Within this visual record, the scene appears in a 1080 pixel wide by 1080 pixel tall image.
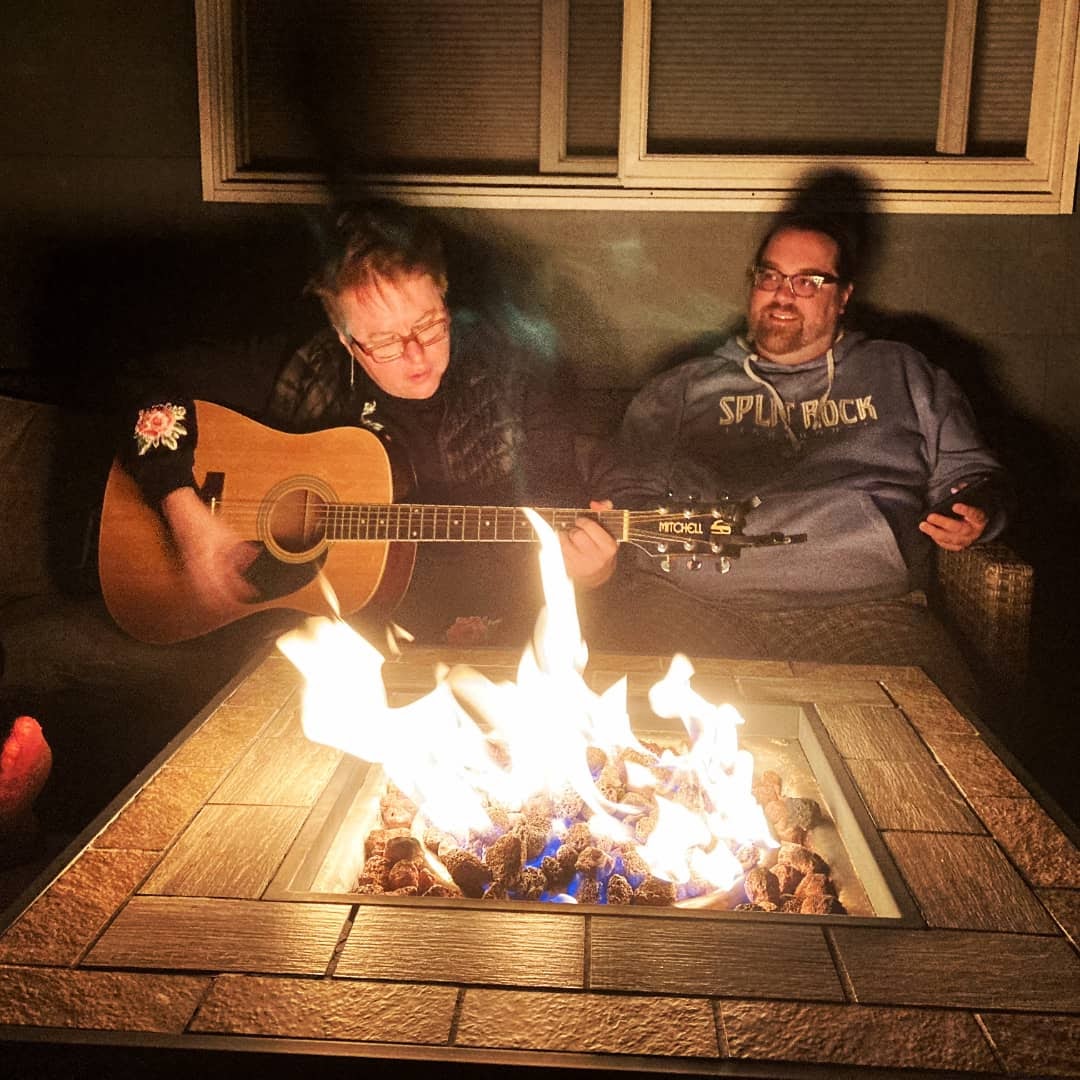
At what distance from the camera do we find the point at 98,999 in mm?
1485

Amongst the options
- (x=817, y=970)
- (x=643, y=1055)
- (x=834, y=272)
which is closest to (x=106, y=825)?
(x=643, y=1055)

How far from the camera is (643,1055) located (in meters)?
1.38

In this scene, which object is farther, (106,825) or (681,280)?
(681,280)

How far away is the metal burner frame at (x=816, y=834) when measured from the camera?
1.73 metres

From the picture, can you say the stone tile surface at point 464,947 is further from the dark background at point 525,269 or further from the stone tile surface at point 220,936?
the dark background at point 525,269

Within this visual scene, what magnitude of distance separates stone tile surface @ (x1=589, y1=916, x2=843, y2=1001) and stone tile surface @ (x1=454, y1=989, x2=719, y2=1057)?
0.04 meters

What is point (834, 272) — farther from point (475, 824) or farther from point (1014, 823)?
point (475, 824)

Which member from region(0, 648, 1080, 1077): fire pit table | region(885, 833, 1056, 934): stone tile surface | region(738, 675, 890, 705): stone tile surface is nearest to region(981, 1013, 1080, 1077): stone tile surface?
region(0, 648, 1080, 1077): fire pit table

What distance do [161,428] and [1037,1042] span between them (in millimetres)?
2999

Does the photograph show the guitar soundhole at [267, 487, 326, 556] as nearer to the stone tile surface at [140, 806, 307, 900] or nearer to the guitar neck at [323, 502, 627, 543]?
the guitar neck at [323, 502, 627, 543]

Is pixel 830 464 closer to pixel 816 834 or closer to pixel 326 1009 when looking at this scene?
pixel 816 834

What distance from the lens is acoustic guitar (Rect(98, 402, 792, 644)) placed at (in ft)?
10.5

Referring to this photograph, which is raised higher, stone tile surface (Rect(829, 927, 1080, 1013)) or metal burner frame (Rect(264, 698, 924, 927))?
stone tile surface (Rect(829, 927, 1080, 1013))

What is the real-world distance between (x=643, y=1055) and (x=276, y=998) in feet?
1.82
